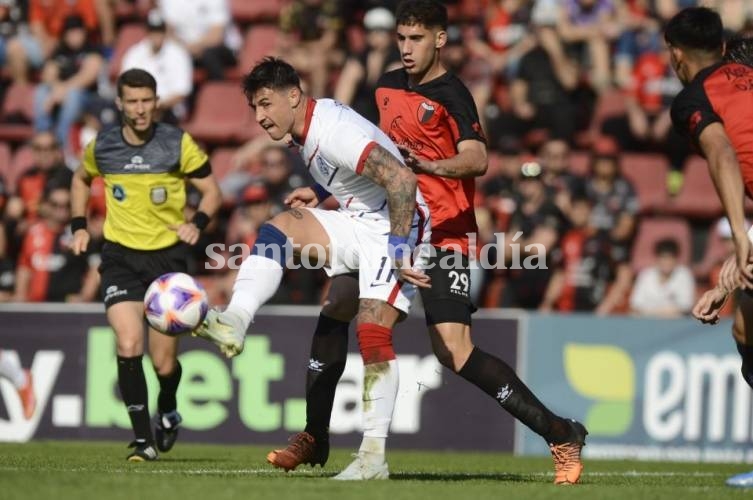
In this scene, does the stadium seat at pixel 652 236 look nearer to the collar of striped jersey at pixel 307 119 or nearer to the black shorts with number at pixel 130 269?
the black shorts with number at pixel 130 269

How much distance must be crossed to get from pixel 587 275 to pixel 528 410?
275 inches

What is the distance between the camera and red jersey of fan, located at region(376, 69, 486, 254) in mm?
8906

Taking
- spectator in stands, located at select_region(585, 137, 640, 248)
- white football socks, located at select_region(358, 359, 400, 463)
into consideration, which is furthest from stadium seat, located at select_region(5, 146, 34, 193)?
white football socks, located at select_region(358, 359, 400, 463)

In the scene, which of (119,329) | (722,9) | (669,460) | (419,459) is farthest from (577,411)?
(722,9)

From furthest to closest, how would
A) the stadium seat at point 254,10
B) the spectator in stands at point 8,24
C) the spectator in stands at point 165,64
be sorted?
the stadium seat at point 254,10
the spectator in stands at point 8,24
the spectator in stands at point 165,64

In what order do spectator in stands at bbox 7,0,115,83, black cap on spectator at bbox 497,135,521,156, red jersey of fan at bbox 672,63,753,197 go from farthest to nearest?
spectator in stands at bbox 7,0,115,83 < black cap on spectator at bbox 497,135,521,156 < red jersey of fan at bbox 672,63,753,197

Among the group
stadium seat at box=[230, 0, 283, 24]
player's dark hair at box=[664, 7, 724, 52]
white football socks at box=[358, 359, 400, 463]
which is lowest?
white football socks at box=[358, 359, 400, 463]

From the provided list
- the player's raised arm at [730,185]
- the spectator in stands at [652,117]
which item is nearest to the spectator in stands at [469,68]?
the spectator in stands at [652,117]

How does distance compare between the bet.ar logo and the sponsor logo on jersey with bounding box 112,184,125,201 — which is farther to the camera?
the bet.ar logo

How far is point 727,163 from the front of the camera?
25.1 feet

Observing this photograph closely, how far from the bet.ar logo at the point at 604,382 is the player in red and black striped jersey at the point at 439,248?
5.33 metres

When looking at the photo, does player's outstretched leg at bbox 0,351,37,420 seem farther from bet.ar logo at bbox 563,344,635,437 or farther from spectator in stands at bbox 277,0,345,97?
spectator in stands at bbox 277,0,345,97

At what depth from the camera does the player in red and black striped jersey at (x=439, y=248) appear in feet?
28.2

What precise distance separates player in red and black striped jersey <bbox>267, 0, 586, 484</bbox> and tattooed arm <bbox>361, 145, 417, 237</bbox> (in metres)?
0.41
